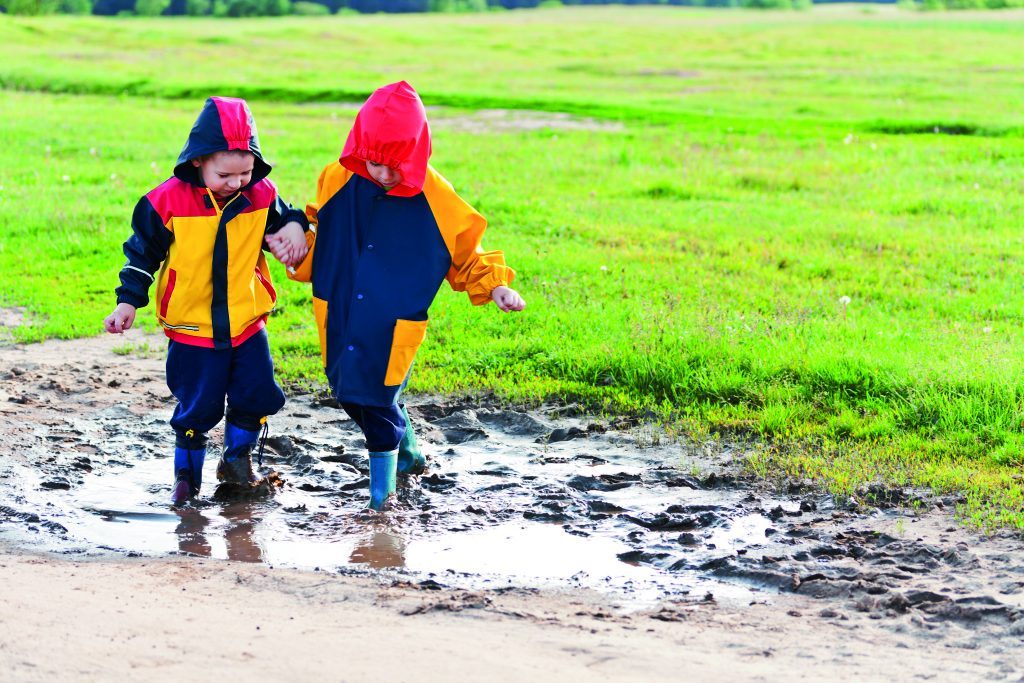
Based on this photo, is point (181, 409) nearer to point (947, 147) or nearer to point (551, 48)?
point (947, 147)

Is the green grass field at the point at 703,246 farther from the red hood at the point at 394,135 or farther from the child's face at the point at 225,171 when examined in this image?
the child's face at the point at 225,171

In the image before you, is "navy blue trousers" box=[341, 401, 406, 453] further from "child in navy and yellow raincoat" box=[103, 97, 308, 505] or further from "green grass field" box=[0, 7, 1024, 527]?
"green grass field" box=[0, 7, 1024, 527]

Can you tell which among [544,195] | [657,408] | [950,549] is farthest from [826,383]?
[544,195]

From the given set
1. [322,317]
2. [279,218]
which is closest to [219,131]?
[279,218]

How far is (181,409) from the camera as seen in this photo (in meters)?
5.07

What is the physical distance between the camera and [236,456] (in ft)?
17.3

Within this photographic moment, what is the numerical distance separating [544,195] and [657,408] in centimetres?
627

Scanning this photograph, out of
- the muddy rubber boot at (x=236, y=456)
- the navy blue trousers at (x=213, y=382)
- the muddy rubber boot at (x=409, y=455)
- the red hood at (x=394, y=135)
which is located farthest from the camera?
the muddy rubber boot at (x=409, y=455)

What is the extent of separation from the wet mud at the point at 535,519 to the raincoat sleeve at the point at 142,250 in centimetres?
93

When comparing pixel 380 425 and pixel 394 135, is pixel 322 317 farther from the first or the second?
pixel 394 135

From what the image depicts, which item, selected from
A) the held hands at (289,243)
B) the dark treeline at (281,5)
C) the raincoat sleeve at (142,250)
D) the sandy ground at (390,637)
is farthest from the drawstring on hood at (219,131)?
the dark treeline at (281,5)

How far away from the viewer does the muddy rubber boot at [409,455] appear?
17.8ft

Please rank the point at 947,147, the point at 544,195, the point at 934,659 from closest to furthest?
the point at 934,659 → the point at 544,195 → the point at 947,147

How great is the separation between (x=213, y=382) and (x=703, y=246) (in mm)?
5599
